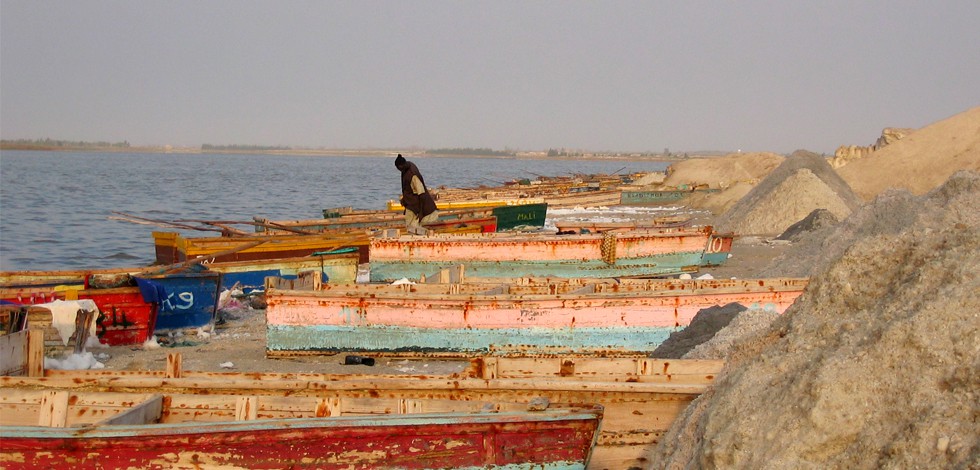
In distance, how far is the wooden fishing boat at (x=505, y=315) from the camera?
1198 centimetres

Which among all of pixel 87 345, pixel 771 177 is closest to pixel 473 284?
pixel 87 345

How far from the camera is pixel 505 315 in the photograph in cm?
1207

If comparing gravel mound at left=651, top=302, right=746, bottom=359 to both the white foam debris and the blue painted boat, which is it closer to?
the white foam debris

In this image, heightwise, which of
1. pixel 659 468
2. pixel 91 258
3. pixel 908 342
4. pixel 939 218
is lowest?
pixel 91 258

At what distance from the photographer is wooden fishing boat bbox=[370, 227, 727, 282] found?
62.4 feet

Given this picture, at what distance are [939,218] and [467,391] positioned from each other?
3.73 meters

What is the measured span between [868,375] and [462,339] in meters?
7.57

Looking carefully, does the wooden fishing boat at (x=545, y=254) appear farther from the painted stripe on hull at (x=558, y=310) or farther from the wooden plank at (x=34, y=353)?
the wooden plank at (x=34, y=353)

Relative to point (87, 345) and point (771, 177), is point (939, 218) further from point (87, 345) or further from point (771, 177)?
point (771, 177)

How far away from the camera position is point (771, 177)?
1270 inches

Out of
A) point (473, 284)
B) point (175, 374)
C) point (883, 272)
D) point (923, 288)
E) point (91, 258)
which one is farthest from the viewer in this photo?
point (91, 258)

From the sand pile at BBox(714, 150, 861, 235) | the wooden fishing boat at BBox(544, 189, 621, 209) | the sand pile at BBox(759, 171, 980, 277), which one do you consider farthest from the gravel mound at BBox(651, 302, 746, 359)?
the wooden fishing boat at BBox(544, 189, 621, 209)

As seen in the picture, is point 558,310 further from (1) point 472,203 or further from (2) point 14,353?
(1) point 472,203

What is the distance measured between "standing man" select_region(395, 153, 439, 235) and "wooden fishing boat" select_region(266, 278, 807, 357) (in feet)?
21.9
